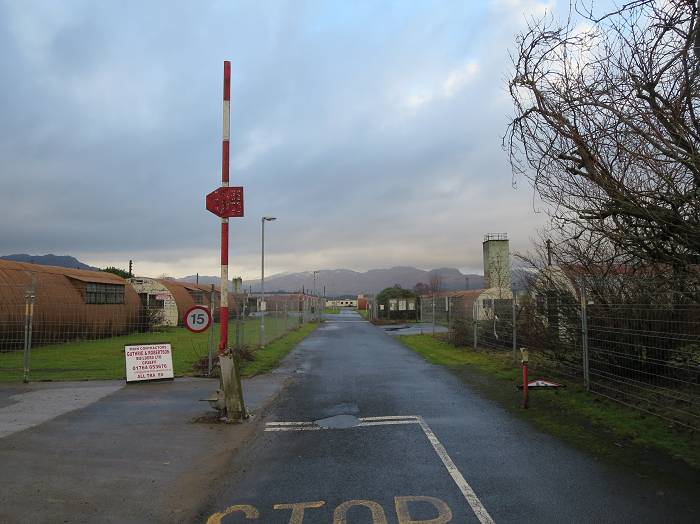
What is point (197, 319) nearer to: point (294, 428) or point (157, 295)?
point (294, 428)

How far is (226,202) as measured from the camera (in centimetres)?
836

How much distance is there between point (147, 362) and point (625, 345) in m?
9.30

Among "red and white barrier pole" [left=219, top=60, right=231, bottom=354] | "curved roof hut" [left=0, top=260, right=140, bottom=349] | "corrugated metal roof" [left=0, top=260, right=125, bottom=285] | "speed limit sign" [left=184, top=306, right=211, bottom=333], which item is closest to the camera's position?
"red and white barrier pole" [left=219, top=60, right=231, bottom=354]

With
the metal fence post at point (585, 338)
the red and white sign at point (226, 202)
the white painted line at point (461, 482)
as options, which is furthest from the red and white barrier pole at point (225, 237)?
the metal fence post at point (585, 338)

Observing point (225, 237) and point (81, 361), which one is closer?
point (225, 237)

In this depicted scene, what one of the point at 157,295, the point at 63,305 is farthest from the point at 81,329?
the point at 157,295

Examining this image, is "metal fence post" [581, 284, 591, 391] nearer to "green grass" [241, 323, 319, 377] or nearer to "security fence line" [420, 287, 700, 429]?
"security fence line" [420, 287, 700, 429]

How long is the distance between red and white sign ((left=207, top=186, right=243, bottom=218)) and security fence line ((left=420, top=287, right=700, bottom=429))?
6.01 metres

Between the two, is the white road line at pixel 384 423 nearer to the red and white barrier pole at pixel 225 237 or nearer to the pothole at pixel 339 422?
the pothole at pixel 339 422

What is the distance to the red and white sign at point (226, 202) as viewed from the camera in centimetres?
833

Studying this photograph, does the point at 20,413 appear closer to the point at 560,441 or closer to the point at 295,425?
the point at 295,425

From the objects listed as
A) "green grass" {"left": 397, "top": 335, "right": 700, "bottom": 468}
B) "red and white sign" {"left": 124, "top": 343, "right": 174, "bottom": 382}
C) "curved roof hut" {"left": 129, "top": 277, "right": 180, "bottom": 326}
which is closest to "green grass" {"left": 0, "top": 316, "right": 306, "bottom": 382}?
"red and white sign" {"left": 124, "top": 343, "right": 174, "bottom": 382}

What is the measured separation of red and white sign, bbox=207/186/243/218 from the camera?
8.33m

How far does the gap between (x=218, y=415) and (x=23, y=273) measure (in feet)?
53.5
